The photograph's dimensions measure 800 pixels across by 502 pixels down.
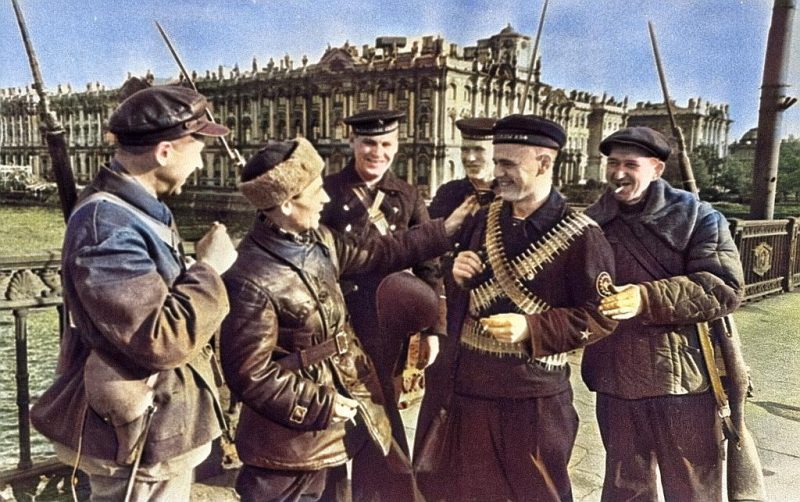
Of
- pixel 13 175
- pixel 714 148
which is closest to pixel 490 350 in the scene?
pixel 714 148

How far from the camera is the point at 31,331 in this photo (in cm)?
348

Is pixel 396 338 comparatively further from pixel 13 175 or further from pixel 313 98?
pixel 13 175

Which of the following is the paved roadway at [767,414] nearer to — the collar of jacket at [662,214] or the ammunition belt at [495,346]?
the ammunition belt at [495,346]

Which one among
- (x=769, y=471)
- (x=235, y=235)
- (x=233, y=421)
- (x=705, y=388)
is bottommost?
(x=769, y=471)

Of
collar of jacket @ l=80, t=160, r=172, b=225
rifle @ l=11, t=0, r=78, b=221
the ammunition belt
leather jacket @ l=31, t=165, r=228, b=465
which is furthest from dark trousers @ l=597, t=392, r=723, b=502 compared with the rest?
rifle @ l=11, t=0, r=78, b=221

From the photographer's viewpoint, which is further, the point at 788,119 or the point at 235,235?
the point at 788,119

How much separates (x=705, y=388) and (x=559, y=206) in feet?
3.82

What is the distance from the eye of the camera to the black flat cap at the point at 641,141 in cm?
315

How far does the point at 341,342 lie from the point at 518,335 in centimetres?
77

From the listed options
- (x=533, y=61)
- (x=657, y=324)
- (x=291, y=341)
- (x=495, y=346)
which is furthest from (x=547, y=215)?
(x=291, y=341)

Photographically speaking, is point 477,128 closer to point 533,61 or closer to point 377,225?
point 533,61

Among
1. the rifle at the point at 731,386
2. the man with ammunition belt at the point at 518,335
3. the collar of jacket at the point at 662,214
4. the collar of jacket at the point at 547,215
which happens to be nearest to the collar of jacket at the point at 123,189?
the man with ammunition belt at the point at 518,335

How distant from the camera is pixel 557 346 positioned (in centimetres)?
303

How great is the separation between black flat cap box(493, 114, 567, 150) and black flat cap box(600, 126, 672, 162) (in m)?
0.24
